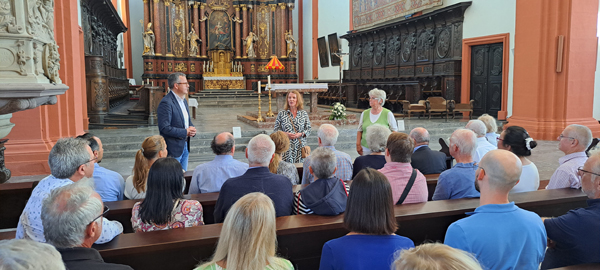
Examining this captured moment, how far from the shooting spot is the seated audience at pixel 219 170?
348 cm

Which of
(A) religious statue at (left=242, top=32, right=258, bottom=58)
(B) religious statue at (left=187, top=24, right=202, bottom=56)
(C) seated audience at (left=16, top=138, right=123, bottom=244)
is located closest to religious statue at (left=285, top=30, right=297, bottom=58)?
(A) religious statue at (left=242, top=32, right=258, bottom=58)

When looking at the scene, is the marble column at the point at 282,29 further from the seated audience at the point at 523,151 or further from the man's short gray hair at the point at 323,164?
the man's short gray hair at the point at 323,164

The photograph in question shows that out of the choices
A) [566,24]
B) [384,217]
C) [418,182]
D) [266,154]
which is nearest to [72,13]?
[266,154]

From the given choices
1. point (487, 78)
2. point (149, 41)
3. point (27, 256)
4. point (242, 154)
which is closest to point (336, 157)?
point (27, 256)

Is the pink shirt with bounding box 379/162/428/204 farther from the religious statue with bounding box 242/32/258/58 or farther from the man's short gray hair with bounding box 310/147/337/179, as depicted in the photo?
the religious statue with bounding box 242/32/258/58

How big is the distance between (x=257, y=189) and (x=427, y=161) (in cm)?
194

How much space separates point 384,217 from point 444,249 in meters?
0.81

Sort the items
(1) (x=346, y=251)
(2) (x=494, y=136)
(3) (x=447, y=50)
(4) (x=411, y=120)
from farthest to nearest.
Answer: (3) (x=447, y=50) < (4) (x=411, y=120) < (2) (x=494, y=136) < (1) (x=346, y=251)

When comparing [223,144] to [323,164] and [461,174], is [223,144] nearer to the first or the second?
[323,164]

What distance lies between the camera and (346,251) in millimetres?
1742

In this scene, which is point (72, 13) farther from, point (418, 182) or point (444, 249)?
point (444, 249)

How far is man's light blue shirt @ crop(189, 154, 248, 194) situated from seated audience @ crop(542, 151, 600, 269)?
2.20 metres

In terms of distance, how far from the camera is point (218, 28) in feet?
72.0

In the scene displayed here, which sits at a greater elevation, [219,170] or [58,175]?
[58,175]
